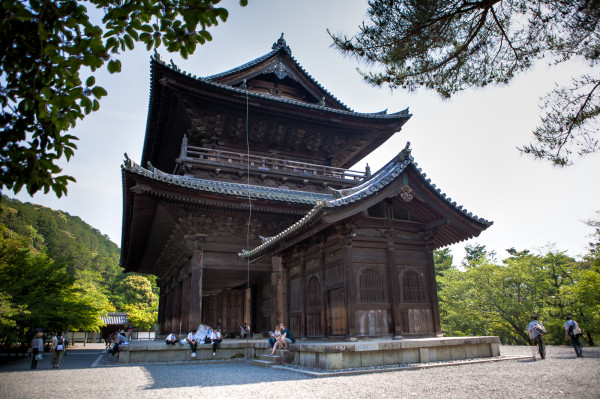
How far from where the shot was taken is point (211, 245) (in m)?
15.3

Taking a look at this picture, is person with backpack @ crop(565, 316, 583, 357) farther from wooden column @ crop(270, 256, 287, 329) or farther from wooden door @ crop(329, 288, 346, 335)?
wooden column @ crop(270, 256, 287, 329)

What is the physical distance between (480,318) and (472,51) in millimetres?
21275

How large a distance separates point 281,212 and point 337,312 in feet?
18.8

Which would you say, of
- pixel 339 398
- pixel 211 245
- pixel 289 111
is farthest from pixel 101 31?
pixel 289 111

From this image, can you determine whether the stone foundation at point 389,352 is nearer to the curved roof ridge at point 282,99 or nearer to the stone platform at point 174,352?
the stone platform at point 174,352

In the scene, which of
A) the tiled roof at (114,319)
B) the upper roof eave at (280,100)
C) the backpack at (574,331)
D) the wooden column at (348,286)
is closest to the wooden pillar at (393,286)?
the wooden column at (348,286)

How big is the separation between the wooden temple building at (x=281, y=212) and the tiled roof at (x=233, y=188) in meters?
0.08

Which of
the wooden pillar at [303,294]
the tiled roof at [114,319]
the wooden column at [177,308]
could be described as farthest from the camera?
the tiled roof at [114,319]

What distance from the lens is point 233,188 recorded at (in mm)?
15109

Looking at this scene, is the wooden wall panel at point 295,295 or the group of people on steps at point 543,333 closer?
the group of people on steps at point 543,333

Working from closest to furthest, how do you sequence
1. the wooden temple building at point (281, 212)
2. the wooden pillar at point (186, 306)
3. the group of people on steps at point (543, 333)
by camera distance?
1. the wooden temple building at point (281, 212)
2. the group of people on steps at point (543, 333)
3. the wooden pillar at point (186, 306)

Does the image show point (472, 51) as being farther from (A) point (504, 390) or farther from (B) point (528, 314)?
(B) point (528, 314)

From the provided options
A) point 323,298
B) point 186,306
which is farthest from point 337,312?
point 186,306

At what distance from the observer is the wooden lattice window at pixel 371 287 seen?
10.1 meters
